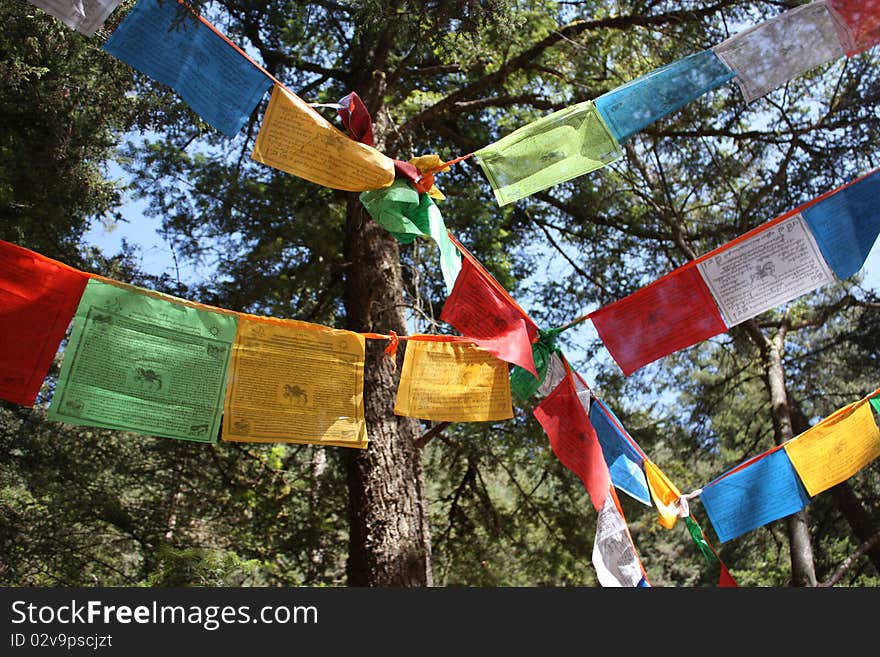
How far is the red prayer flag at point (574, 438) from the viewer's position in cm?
393

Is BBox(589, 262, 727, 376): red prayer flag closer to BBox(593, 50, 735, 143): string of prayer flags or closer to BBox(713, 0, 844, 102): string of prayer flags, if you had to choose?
BBox(593, 50, 735, 143): string of prayer flags

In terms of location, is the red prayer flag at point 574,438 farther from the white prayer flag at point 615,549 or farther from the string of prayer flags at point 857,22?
the string of prayer flags at point 857,22

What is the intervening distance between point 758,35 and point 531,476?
5.24m

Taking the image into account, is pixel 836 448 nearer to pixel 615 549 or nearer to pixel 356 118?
pixel 615 549

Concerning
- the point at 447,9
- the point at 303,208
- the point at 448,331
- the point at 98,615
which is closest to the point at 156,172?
the point at 303,208

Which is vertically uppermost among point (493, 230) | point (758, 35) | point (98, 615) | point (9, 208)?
point (493, 230)

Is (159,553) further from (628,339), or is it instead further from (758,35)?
(758,35)

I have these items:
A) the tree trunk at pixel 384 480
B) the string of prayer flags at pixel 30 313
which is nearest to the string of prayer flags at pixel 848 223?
the tree trunk at pixel 384 480

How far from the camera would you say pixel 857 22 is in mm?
3982

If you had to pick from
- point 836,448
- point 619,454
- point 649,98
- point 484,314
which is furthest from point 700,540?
point 649,98

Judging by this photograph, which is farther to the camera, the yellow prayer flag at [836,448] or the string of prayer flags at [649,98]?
the yellow prayer flag at [836,448]

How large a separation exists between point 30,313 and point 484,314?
6.38ft

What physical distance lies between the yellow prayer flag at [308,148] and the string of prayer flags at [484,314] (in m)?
0.70

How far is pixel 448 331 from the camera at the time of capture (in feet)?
20.9
